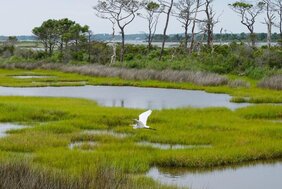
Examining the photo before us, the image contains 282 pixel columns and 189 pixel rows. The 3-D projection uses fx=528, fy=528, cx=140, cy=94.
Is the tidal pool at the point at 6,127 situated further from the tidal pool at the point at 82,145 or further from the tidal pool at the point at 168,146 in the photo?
the tidal pool at the point at 168,146

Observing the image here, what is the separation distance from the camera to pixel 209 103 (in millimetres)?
22609

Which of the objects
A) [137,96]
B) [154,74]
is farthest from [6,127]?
[154,74]

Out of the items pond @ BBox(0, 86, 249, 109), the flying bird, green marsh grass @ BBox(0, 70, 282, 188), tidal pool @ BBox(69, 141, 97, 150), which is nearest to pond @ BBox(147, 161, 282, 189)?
green marsh grass @ BBox(0, 70, 282, 188)

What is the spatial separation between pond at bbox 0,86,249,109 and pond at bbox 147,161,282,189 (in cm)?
986

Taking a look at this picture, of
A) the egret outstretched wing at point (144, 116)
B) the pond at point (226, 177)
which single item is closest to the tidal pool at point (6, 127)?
the egret outstretched wing at point (144, 116)

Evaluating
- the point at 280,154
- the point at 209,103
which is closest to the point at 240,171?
the point at 280,154

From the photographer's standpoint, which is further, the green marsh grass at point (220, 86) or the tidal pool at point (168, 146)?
the green marsh grass at point (220, 86)

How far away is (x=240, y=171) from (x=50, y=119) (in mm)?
8024

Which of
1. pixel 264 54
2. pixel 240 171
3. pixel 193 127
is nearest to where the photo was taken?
pixel 240 171

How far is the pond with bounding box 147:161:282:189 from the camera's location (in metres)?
10.4

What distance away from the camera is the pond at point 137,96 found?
73.2 ft

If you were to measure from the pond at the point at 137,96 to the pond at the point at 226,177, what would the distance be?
9.86 meters

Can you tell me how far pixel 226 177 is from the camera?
36.2 ft

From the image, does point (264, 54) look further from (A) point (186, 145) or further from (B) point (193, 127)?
(A) point (186, 145)
